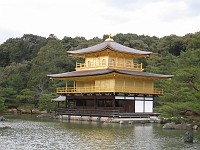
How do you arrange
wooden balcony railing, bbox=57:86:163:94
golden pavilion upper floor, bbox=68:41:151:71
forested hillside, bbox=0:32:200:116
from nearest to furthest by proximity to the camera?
wooden balcony railing, bbox=57:86:163:94
forested hillside, bbox=0:32:200:116
golden pavilion upper floor, bbox=68:41:151:71

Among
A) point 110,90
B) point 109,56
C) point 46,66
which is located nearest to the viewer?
point 110,90

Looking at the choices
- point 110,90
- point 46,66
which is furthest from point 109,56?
point 46,66

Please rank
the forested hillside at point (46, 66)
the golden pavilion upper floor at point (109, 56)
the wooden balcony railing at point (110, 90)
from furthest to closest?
the golden pavilion upper floor at point (109, 56), the forested hillside at point (46, 66), the wooden balcony railing at point (110, 90)

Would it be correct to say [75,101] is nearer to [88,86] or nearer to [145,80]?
[88,86]

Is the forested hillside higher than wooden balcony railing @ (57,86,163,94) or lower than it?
higher

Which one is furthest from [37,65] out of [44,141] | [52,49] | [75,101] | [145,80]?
[44,141]

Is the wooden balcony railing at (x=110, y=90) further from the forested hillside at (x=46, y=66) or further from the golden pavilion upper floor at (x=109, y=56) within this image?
the golden pavilion upper floor at (x=109, y=56)

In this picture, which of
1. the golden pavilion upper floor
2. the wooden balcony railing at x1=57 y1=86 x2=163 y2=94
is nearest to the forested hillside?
the wooden balcony railing at x1=57 y1=86 x2=163 y2=94

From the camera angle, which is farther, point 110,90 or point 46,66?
point 46,66

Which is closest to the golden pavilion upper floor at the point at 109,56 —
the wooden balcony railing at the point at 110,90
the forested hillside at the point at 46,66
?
the wooden balcony railing at the point at 110,90

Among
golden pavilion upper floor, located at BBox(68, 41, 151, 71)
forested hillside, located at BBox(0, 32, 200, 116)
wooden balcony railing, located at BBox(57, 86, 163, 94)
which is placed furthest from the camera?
golden pavilion upper floor, located at BBox(68, 41, 151, 71)

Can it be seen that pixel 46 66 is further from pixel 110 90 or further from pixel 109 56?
pixel 110 90

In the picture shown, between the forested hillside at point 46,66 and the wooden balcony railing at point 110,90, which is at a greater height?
the forested hillside at point 46,66

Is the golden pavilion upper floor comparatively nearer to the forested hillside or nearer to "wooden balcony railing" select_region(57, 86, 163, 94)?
"wooden balcony railing" select_region(57, 86, 163, 94)
